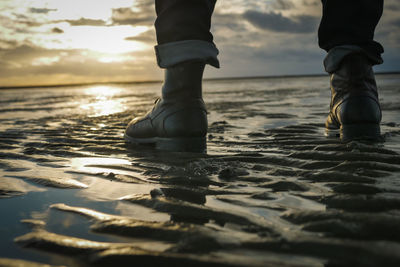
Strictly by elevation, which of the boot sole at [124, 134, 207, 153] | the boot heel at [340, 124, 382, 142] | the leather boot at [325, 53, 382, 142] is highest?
the leather boot at [325, 53, 382, 142]

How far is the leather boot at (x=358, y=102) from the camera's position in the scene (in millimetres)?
2262

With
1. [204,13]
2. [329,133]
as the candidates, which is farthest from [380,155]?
[204,13]

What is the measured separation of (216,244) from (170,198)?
387mm

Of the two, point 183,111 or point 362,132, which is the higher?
point 183,111

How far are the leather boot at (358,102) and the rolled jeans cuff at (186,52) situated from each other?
935mm

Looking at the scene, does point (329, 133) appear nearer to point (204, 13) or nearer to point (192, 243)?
point (204, 13)

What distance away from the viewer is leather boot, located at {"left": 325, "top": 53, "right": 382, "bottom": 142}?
2.26 m

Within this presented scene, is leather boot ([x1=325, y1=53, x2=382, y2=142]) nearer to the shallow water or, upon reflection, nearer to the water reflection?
the shallow water

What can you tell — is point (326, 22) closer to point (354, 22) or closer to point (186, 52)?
point (354, 22)

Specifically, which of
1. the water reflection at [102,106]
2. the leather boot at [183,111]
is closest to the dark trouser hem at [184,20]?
the leather boot at [183,111]

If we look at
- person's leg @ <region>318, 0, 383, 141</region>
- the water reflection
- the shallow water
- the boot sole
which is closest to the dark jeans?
person's leg @ <region>318, 0, 383, 141</region>

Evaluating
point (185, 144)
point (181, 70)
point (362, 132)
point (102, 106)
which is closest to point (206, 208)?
point (185, 144)

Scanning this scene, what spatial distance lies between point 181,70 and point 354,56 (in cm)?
117

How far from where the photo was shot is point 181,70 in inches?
85.4
